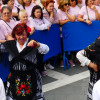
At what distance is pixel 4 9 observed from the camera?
194 inches

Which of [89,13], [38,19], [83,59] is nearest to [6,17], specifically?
[38,19]

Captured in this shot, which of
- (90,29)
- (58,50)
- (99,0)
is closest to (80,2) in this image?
(99,0)

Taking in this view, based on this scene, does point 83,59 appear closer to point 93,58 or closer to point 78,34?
point 93,58

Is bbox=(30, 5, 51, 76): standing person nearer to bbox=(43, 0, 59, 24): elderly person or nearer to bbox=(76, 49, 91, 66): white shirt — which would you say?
bbox=(43, 0, 59, 24): elderly person

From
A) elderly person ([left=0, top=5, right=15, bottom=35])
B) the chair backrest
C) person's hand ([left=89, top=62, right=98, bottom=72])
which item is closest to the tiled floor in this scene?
the chair backrest

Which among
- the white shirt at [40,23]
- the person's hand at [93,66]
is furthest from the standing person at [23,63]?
the white shirt at [40,23]

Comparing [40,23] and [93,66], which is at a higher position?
[40,23]

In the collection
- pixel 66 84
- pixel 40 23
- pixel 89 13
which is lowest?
pixel 66 84

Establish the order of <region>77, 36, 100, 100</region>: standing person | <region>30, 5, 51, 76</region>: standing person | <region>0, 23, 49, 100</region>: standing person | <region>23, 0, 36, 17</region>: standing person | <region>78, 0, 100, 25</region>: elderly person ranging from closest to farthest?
1. <region>77, 36, 100, 100</region>: standing person
2. <region>0, 23, 49, 100</region>: standing person
3. <region>30, 5, 51, 76</region>: standing person
4. <region>78, 0, 100, 25</region>: elderly person
5. <region>23, 0, 36, 17</region>: standing person

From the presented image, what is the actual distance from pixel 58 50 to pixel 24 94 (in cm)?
321

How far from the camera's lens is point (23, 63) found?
11.3ft

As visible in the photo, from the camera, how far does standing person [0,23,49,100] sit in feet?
11.3

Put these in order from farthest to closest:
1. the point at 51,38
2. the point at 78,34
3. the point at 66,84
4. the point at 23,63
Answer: the point at 78,34, the point at 51,38, the point at 66,84, the point at 23,63

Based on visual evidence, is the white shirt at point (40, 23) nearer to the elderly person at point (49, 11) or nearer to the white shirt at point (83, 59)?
the elderly person at point (49, 11)
